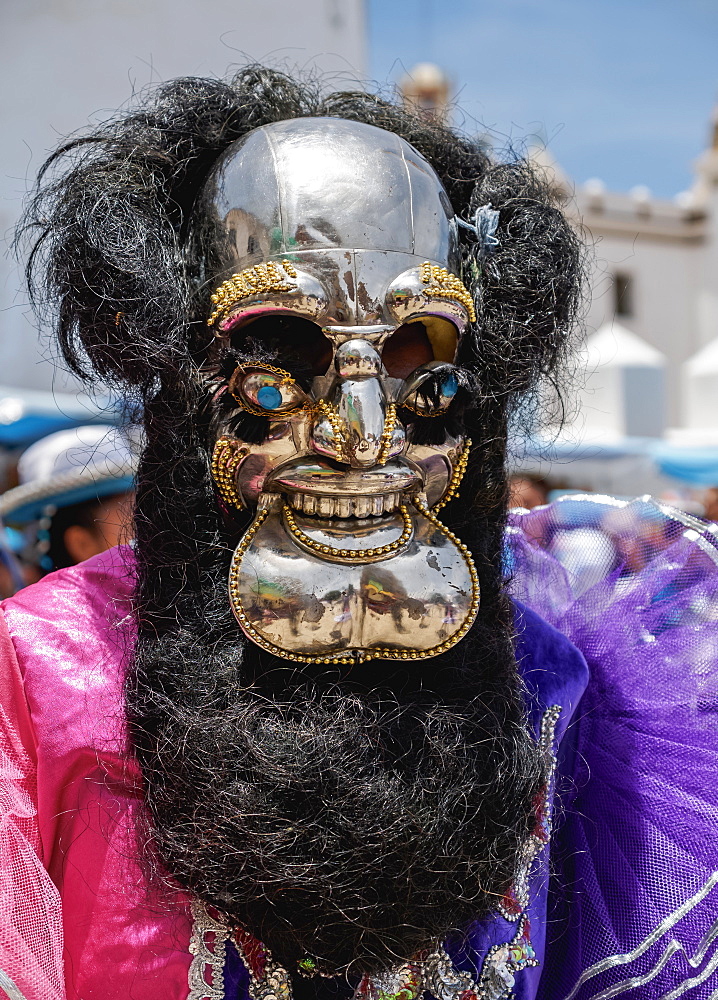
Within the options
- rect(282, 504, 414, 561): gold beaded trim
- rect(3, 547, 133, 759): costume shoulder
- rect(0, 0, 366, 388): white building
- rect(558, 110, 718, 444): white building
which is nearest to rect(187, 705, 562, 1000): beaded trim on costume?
rect(3, 547, 133, 759): costume shoulder

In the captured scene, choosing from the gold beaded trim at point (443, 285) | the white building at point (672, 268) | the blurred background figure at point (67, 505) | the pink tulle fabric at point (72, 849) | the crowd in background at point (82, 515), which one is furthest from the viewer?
the white building at point (672, 268)

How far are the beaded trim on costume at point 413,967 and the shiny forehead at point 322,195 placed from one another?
0.76 meters

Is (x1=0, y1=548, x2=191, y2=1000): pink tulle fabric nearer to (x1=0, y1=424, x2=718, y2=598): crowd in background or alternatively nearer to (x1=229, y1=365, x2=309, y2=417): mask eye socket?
(x1=0, y1=424, x2=718, y2=598): crowd in background

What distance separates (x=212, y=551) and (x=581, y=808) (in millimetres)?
633

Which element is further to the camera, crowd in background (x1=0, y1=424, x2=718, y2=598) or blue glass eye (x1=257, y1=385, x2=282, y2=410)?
crowd in background (x1=0, y1=424, x2=718, y2=598)

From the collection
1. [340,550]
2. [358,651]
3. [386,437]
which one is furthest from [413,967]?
[386,437]

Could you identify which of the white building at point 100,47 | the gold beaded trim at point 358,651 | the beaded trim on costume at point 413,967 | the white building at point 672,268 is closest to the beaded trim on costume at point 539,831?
the beaded trim on costume at point 413,967

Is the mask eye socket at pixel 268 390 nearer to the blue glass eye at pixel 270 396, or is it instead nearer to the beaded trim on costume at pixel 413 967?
the blue glass eye at pixel 270 396

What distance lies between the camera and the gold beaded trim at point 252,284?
1094 millimetres

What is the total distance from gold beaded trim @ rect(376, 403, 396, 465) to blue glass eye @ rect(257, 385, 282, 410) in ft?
0.43

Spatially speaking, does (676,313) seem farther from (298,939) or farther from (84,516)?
(298,939)

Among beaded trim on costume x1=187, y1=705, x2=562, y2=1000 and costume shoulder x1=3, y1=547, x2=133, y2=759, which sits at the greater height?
costume shoulder x1=3, y1=547, x2=133, y2=759

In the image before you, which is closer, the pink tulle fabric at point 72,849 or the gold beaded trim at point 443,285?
the pink tulle fabric at point 72,849

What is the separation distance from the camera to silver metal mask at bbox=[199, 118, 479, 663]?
1100mm
